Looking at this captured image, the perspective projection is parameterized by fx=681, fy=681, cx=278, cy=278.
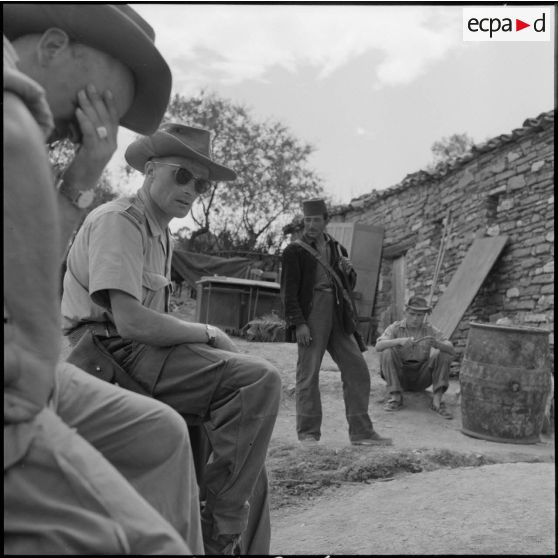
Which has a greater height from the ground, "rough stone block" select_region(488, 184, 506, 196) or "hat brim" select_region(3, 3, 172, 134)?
"rough stone block" select_region(488, 184, 506, 196)

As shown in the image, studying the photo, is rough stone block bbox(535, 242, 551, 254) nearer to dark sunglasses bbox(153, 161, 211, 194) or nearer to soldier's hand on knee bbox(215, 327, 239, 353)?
dark sunglasses bbox(153, 161, 211, 194)

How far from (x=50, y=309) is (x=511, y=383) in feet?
20.4

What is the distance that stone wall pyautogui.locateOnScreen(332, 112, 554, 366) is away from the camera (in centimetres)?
911

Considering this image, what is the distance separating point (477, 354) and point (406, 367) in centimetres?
126

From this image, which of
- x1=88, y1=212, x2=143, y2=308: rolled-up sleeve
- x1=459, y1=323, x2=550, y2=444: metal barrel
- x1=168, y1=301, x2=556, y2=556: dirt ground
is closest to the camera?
x1=88, y1=212, x2=143, y2=308: rolled-up sleeve

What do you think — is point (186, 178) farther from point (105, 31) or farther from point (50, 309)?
point (50, 309)

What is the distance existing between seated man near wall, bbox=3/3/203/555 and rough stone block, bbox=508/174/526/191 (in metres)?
9.07

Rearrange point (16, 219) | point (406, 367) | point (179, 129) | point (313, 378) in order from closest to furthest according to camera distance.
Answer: point (16, 219) → point (179, 129) → point (313, 378) → point (406, 367)

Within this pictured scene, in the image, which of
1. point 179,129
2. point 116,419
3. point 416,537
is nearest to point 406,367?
point 416,537

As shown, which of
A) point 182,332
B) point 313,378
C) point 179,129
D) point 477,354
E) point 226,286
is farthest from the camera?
point 226,286

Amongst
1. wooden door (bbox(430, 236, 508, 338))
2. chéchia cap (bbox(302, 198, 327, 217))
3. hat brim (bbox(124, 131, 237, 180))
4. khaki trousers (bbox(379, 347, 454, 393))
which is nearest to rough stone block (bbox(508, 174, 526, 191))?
wooden door (bbox(430, 236, 508, 338))

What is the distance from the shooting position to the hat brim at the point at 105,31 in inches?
51.2

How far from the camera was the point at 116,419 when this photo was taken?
4.65ft

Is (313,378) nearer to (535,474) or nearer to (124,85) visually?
(535,474)
